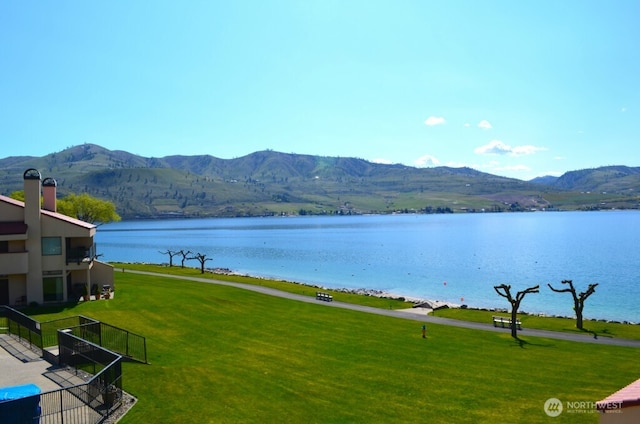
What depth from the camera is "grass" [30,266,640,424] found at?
18969 millimetres

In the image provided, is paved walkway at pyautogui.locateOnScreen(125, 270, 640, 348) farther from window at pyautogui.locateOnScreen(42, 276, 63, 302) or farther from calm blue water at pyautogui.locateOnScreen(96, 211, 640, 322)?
calm blue water at pyautogui.locateOnScreen(96, 211, 640, 322)

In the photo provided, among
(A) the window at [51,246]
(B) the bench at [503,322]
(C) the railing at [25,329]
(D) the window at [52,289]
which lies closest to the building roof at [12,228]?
(A) the window at [51,246]

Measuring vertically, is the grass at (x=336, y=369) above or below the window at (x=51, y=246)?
below

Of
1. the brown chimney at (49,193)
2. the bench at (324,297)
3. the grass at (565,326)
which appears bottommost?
the grass at (565,326)

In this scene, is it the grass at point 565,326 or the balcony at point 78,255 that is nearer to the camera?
the grass at point 565,326

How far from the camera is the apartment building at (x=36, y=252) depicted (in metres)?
39.0

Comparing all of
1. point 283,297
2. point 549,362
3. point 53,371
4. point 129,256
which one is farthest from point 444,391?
point 129,256

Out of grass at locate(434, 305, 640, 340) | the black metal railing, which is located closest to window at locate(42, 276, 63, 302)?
the black metal railing

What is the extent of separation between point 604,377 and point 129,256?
14014 centimetres

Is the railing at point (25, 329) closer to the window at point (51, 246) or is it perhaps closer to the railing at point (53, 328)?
the railing at point (53, 328)

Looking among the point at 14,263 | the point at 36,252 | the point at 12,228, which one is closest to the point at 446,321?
the point at 36,252

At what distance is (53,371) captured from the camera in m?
21.3

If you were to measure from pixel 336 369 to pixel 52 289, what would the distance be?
29.1m

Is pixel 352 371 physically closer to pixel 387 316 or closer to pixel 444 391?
pixel 444 391
